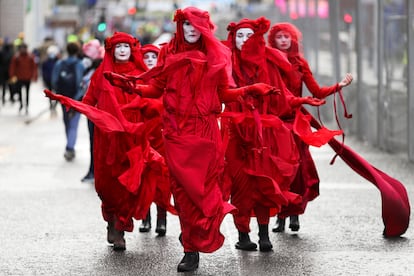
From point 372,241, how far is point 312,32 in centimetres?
1908

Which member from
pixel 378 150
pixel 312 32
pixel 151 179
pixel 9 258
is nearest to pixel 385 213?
pixel 151 179

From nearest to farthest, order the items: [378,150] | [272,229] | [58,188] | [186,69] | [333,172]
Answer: [186,69]
[272,229]
[58,188]
[333,172]
[378,150]

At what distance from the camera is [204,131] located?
376 inches

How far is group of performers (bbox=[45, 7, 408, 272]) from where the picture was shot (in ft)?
31.1

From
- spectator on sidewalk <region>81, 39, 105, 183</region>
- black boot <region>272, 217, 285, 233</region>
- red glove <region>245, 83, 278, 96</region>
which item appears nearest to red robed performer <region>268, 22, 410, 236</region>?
black boot <region>272, 217, 285, 233</region>

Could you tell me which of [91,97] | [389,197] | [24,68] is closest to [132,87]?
[91,97]

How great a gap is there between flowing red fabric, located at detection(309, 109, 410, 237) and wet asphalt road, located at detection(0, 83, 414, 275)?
4.7 inches

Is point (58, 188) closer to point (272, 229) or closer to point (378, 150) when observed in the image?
point (272, 229)

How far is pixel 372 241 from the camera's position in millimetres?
10891

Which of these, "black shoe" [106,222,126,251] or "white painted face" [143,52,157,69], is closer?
"black shoe" [106,222,126,251]

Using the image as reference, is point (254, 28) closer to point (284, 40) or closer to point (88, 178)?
point (284, 40)

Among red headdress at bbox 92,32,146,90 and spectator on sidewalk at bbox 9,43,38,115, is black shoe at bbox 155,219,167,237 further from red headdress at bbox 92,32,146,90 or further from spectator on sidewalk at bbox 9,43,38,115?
spectator on sidewalk at bbox 9,43,38,115

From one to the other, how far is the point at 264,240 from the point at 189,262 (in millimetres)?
1104

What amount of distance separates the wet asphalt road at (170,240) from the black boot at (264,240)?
0.08 m
